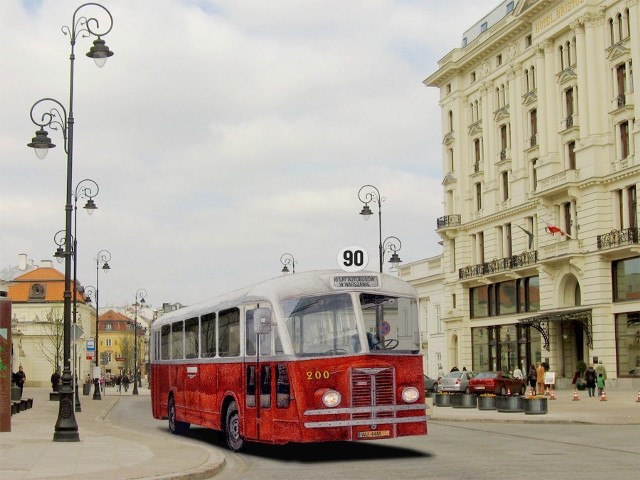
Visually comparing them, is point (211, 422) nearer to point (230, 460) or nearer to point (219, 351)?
point (219, 351)

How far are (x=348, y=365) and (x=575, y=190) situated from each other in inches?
1630

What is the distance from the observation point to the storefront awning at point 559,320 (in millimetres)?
53938

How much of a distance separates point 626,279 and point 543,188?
8327 millimetres

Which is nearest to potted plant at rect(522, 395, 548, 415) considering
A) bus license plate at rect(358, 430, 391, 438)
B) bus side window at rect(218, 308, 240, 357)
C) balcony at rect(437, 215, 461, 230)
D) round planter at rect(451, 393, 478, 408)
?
round planter at rect(451, 393, 478, 408)

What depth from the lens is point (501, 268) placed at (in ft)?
212

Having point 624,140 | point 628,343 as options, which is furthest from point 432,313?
point 624,140

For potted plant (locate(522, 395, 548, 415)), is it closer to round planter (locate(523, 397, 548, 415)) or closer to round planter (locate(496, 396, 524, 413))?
round planter (locate(523, 397, 548, 415))

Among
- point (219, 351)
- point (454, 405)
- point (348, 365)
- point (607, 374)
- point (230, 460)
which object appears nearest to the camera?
point (348, 365)

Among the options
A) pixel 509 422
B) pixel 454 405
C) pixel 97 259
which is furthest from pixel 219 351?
pixel 97 259

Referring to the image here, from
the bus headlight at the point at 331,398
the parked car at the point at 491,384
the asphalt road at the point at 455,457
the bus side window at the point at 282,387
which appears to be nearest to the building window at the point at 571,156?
the parked car at the point at 491,384

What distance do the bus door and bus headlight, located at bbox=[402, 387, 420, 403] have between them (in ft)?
7.16

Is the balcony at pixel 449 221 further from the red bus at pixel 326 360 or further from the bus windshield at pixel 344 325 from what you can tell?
the bus windshield at pixel 344 325

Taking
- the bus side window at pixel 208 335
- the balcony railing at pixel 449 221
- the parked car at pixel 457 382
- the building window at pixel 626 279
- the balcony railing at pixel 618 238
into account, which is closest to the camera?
the bus side window at pixel 208 335

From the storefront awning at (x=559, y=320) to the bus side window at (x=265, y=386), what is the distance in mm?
39399
